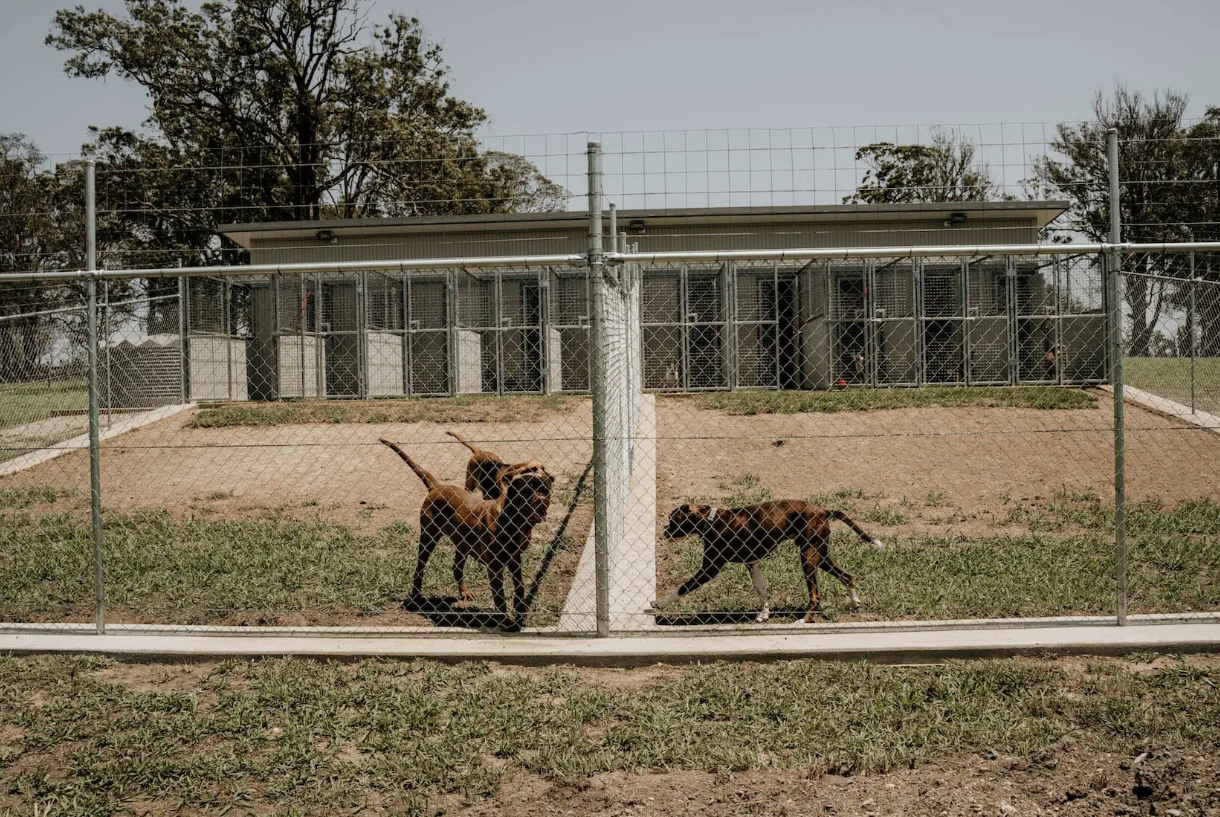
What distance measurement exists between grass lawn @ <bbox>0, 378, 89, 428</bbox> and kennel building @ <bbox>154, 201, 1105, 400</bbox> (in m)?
4.91

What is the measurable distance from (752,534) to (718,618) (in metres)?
0.52

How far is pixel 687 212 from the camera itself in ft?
65.1

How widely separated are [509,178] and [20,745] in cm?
2500

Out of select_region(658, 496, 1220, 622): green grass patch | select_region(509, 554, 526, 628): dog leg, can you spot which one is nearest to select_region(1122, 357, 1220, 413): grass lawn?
select_region(658, 496, 1220, 622): green grass patch

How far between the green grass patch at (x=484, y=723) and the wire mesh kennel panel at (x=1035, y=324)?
44.9ft

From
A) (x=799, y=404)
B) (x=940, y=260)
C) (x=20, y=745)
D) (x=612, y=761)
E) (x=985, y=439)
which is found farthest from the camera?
(x=940, y=260)

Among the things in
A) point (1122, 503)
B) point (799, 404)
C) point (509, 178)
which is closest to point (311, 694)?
point (1122, 503)

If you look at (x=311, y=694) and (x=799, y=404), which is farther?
(x=799, y=404)

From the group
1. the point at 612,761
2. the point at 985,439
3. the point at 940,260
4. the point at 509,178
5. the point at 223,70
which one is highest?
the point at 223,70

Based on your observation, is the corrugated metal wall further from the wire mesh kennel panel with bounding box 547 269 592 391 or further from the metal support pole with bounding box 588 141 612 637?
the metal support pole with bounding box 588 141 612 637

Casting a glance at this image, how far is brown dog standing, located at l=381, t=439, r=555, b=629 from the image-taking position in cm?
471

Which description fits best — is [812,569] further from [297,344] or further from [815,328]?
[297,344]

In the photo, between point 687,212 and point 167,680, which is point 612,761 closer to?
point 167,680

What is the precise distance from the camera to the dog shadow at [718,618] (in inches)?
196
